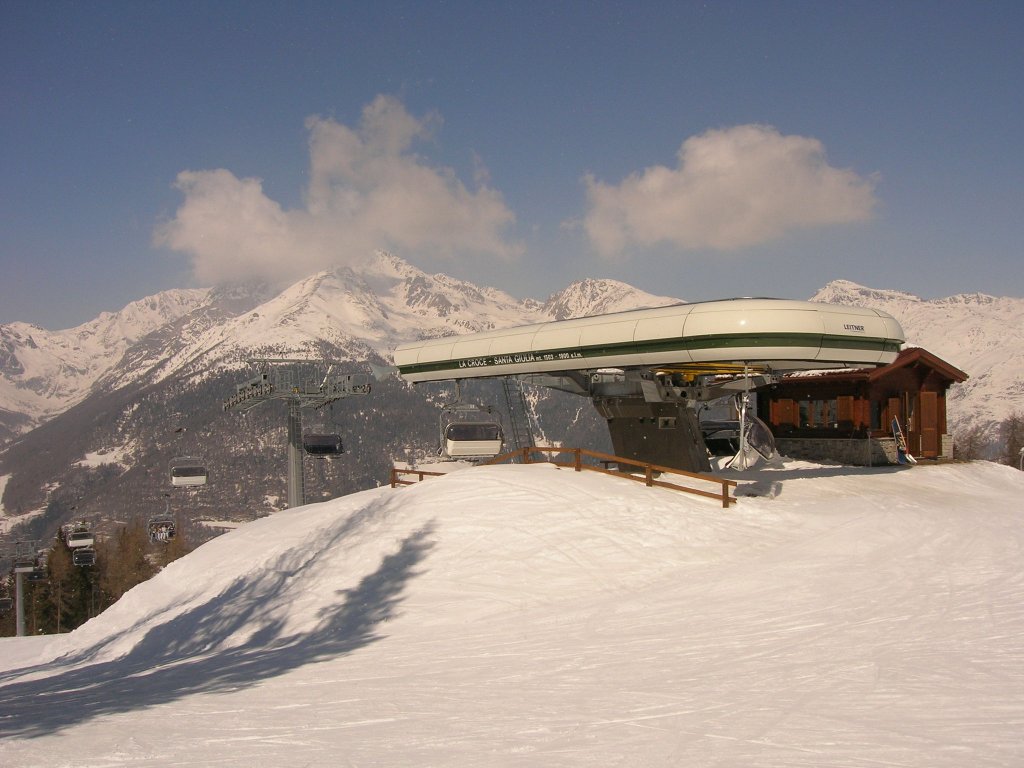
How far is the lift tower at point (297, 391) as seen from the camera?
39.3 meters

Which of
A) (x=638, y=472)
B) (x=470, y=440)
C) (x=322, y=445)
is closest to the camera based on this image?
(x=638, y=472)

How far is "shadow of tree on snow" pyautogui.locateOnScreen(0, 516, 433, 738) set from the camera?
10.8m

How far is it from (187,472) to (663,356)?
3350 centimetres

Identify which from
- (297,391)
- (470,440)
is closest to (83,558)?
(297,391)

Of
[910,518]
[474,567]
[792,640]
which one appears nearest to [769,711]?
[792,640]

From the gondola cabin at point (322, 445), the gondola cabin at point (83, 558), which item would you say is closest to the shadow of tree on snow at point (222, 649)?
the gondola cabin at point (322, 445)

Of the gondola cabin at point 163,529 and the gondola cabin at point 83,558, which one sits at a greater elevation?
the gondola cabin at point 163,529

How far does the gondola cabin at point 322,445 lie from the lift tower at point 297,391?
1.71 metres

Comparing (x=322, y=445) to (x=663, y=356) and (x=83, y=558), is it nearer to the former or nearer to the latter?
(x=663, y=356)

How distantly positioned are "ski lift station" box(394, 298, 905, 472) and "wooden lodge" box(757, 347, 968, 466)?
7.63 m

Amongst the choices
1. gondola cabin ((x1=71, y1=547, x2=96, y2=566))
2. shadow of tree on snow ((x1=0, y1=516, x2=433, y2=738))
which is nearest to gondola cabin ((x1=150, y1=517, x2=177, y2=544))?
gondola cabin ((x1=71, y1=547, x2=96, y2=566))

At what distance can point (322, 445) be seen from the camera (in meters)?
43.6

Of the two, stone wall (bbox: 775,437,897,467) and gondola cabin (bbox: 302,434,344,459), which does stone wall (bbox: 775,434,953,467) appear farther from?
gondola cabin (bbox: 302,434,344,459)

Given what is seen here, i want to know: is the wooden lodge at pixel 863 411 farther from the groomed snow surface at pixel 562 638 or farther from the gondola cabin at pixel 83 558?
the gondola cabin at pixel 83 558
